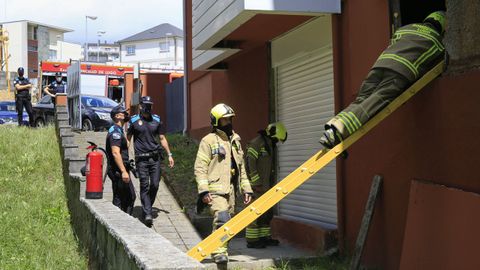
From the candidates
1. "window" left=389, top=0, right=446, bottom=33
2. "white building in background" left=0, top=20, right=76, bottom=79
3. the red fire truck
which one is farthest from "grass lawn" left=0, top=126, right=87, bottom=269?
"white building in background" left=0, top=20, right=76, bottom=79

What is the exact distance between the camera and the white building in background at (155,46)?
79.5 metres

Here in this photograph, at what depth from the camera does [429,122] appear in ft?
16.6

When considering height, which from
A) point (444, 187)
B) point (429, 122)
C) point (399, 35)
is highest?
point (399, 35)

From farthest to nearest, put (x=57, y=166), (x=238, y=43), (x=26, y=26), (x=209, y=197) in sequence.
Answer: (x=26, y=26), (x=57, y=166), (x=238, y=43), (x=209, y=197)

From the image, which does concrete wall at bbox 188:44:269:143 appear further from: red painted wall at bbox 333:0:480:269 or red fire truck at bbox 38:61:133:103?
red fire truck at bbox 38:61:133:103

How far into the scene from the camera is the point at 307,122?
8.15 metres

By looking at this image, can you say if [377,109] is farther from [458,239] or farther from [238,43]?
[238,43]

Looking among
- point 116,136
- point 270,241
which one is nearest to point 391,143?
point 270,241

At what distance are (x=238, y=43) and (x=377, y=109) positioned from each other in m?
5.07

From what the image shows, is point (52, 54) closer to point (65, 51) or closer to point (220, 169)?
point (65, 51)

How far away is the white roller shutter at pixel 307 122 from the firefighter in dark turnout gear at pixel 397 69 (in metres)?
2.22

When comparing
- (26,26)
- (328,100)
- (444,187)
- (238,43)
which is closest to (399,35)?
(444,187)

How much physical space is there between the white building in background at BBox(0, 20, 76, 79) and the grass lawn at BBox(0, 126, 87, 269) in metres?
61.1

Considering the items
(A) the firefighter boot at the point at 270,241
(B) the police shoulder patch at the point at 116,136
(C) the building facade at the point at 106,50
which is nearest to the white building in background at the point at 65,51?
(C) the building facade at the point at 106,50
